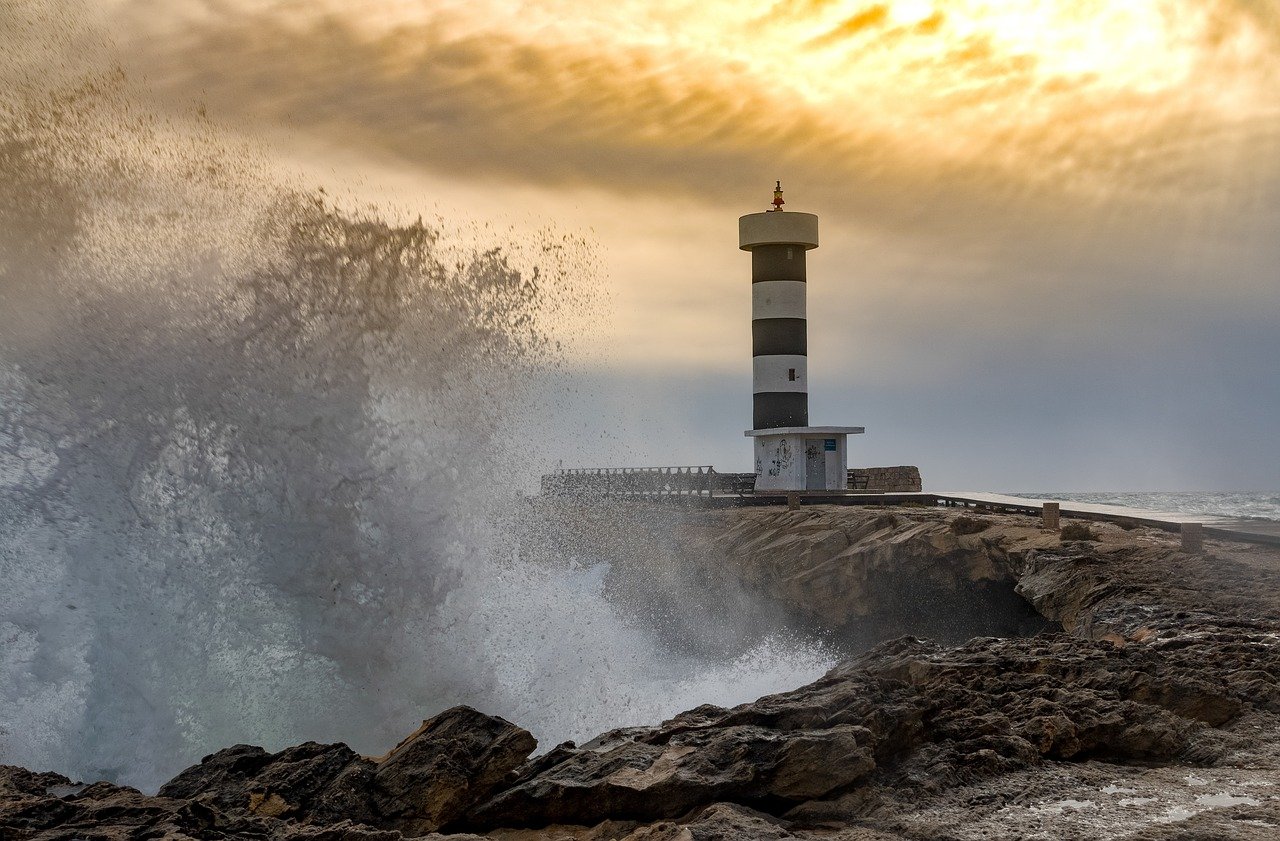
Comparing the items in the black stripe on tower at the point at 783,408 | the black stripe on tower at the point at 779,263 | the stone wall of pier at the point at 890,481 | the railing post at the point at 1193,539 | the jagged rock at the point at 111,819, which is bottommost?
the jagged rock at the point at 111,819

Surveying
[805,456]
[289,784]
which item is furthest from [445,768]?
[805,456]

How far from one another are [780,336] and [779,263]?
1.73 m

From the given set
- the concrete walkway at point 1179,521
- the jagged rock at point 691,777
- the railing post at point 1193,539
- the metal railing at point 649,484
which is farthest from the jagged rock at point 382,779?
the metal railing at point 649,484

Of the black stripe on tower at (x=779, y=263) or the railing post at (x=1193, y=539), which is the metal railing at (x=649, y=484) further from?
the railing post at (x=1193, y=539)

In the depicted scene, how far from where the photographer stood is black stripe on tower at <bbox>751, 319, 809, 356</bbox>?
24234mm

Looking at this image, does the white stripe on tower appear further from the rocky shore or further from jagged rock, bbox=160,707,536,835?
jagged rock, bbox=160,707,536,835

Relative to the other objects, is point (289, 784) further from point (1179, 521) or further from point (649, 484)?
point (649, 484)

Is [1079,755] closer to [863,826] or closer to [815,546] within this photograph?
[863,826]

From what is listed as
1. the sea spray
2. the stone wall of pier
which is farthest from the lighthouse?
the sea spray

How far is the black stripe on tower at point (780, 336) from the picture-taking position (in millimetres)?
24234

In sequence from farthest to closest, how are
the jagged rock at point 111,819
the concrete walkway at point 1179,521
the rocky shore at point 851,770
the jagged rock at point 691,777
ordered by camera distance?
the concrete walkway at point 1179,521 < the jagged rock at point 691,777 < the rocky shore at point 851,770 < the jagged rock at point 111,819

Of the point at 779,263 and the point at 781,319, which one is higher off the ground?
the point at 779,263

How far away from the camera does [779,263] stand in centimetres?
2434

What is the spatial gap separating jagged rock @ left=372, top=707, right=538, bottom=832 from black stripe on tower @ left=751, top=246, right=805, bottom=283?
20653 millimetres
